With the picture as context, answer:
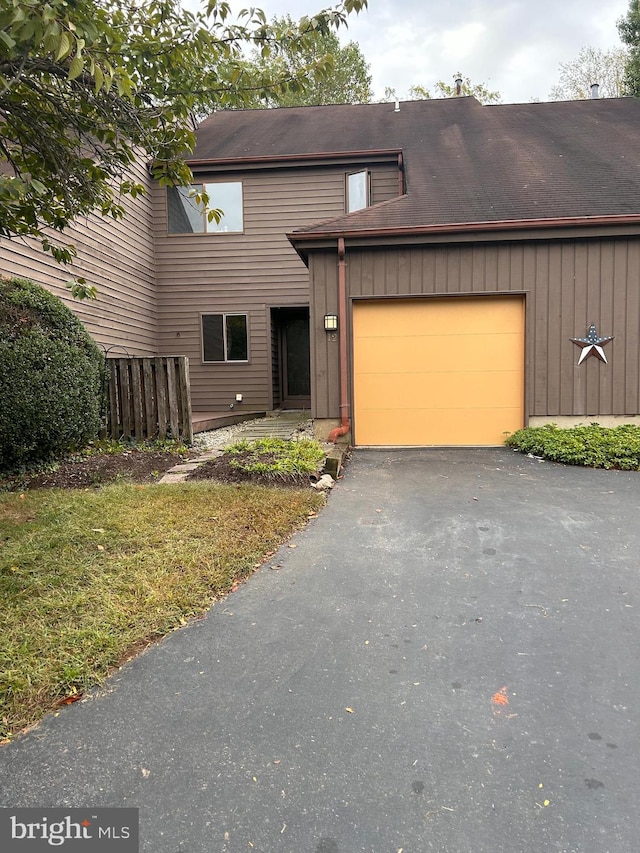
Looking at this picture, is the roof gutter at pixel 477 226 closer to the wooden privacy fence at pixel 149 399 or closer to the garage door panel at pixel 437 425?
the garage door panel at pixel 437 425

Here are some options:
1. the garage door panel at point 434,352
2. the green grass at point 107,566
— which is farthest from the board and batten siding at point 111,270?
the garage door panel at point 434,352

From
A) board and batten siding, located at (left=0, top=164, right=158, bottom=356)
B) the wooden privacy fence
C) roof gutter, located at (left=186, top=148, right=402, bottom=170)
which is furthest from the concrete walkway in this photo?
roof gutter, located at (left=186, top=148, right=402, bottom=170)

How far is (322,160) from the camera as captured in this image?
35.6 feet

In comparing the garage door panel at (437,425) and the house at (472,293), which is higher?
the house at (472,293)

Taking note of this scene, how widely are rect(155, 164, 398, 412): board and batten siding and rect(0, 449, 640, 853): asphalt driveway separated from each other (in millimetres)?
8249

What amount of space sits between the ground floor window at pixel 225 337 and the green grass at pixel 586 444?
252 inches

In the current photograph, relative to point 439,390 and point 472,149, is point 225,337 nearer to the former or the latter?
point 439,390

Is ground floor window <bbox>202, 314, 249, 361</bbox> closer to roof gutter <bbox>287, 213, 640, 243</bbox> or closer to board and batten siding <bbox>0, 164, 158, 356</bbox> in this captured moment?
board and batten siding <bbox>0, 164, 158, 356</bbox>

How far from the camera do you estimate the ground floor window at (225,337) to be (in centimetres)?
1130

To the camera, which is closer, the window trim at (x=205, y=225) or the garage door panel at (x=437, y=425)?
the garage door panel at (x=437, y=425)

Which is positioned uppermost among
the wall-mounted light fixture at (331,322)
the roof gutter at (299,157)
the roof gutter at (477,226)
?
the roof gutter at (299,157)

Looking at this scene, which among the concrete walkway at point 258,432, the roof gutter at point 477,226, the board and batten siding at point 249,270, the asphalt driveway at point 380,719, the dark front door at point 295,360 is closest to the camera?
the asphalt driveway at point 380,719

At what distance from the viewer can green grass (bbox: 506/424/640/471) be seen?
6379 millimetres

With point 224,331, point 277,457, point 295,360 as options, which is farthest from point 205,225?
point 277,457
